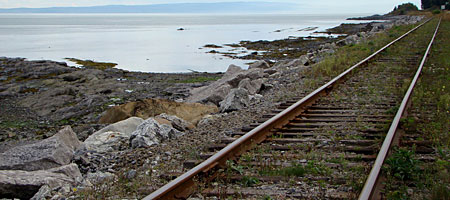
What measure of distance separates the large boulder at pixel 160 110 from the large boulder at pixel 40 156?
385 cm

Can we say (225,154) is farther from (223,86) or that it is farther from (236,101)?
(223,86)

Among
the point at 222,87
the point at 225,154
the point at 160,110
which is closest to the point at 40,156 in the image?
the point at 225,154

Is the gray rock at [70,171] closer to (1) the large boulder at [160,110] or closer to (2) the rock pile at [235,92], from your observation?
(2) the rock pile at [235,92]

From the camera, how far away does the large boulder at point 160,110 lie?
10961mm

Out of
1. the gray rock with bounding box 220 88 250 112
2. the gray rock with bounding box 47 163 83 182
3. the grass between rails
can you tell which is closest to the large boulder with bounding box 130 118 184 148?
the gray rock with bounding box 47 163 83 182

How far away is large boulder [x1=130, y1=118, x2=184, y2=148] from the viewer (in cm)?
702

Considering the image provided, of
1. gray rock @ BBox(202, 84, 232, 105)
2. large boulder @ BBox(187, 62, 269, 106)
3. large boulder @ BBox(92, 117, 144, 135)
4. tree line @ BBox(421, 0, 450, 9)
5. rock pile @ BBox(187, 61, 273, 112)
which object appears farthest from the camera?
tree line @ BBox(421, 0, 450, 9)

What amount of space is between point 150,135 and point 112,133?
1321 millimetres

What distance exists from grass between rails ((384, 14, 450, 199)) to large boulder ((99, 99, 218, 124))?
4.83 meters

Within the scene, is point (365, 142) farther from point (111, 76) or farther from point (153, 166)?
point (111, 76)

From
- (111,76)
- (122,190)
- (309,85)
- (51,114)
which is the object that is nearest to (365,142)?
(122,190)

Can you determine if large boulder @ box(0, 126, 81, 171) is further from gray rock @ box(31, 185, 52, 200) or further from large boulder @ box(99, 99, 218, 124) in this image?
large boulder @ box(99, 99, 218, 124)

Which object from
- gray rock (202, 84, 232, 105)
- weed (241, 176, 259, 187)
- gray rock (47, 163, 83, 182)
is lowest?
gray rock (202, 84, 232, 105)

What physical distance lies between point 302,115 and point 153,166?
9.49ft
